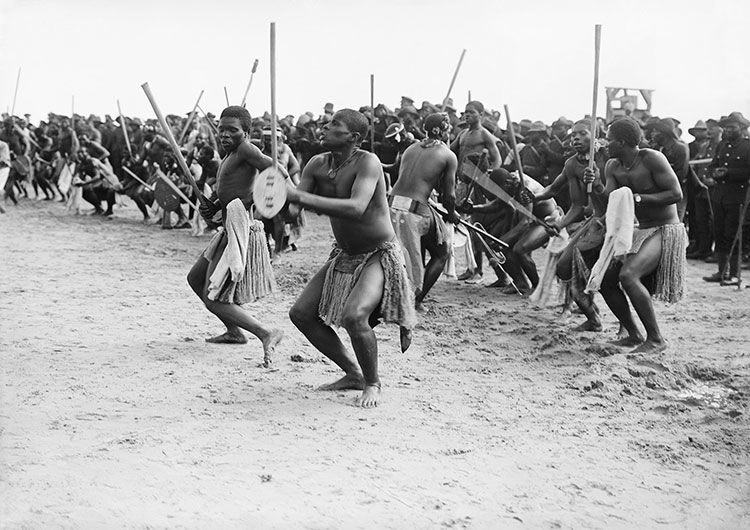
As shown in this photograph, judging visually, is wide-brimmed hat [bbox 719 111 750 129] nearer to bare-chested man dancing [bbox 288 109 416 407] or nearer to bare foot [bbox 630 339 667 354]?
bare foot [bbox 630 339 667 354]

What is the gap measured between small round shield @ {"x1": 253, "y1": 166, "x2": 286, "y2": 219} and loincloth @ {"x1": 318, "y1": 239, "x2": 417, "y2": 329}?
713 millimetres

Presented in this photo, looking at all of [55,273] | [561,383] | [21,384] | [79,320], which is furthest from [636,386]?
[55,273]

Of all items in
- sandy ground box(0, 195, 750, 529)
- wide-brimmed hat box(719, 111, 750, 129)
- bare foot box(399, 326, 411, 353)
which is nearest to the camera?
sandy ground box(0, 195, 750, 529)

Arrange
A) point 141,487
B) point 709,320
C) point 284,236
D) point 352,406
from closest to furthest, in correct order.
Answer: point 141,487
point 352,406
point 709,320
point 284,236

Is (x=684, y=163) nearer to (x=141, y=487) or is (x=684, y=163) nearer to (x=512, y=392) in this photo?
(x=512, y=392)

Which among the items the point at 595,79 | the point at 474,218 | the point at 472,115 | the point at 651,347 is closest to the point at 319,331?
the point at 651,347

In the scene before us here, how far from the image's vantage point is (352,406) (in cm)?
495

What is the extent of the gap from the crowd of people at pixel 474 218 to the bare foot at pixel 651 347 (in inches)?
0.6

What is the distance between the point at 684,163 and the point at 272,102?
243 inches

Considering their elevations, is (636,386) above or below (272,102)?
below

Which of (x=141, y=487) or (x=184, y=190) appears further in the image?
(x=184, y=190)

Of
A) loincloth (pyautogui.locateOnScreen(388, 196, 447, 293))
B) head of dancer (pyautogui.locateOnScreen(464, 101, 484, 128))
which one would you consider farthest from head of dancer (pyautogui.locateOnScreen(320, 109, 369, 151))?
head of dancer (pyautogui.locateOnScreen(464, 101, 484, 128))

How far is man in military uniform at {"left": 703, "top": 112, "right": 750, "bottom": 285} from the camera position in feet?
31.3

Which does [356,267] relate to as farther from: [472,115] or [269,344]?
[472,115]
